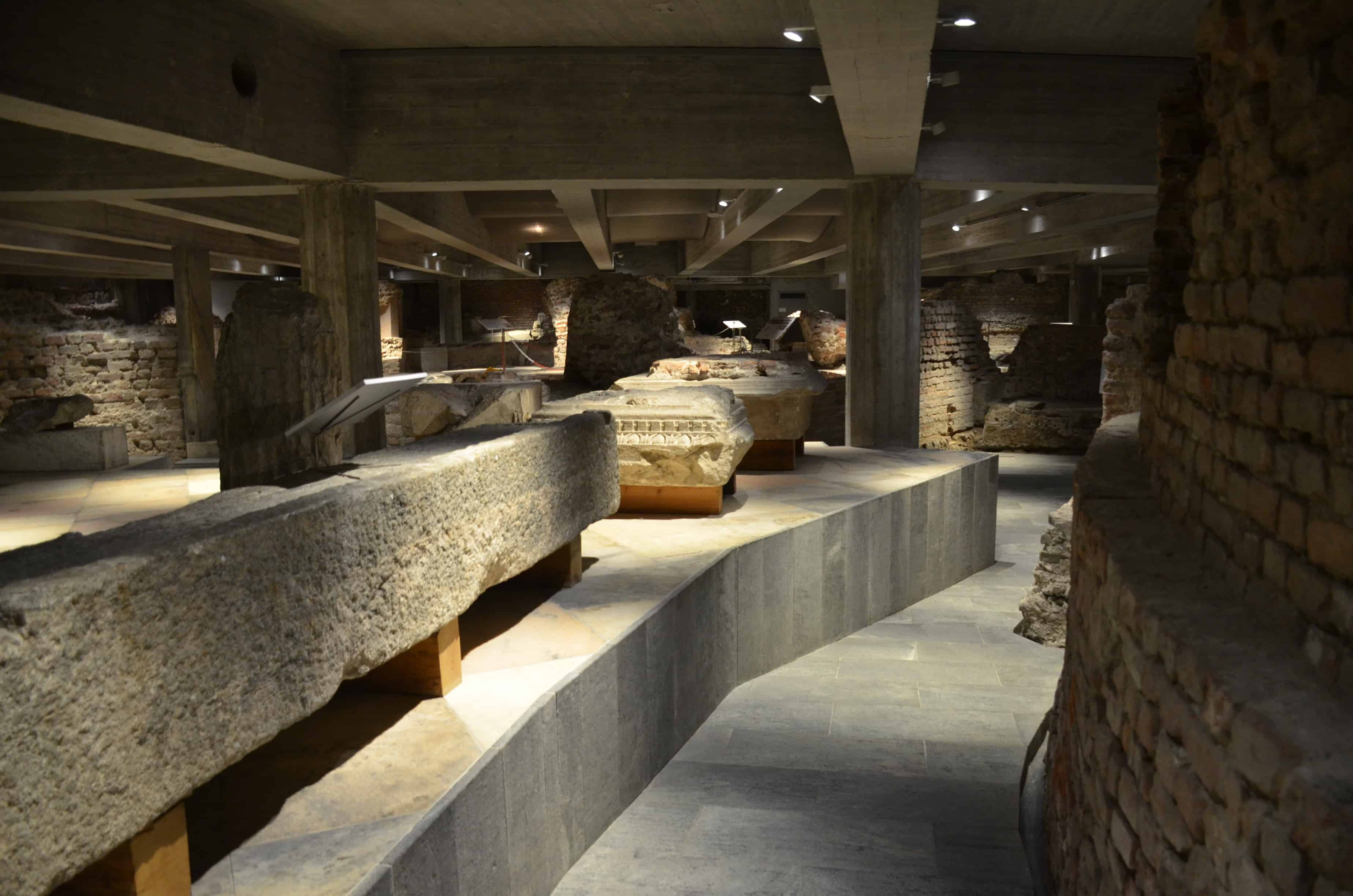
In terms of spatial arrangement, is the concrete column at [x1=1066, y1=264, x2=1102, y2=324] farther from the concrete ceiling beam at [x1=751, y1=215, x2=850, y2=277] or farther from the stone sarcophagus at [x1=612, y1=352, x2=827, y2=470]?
the stone sarcophagus at [x1=612, y1=352, x2=827, y2=470]

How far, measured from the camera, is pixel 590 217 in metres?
12.7

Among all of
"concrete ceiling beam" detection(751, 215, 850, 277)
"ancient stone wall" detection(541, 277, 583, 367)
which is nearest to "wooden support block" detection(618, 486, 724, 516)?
"concrete ceiling beam" detection(751, 215, 850, 277)

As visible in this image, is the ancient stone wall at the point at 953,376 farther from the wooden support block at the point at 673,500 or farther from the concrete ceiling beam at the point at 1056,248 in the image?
the wooden support block at the point at 673,500

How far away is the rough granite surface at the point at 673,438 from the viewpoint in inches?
249

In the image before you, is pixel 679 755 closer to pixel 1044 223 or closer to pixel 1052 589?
pixel 1052 589

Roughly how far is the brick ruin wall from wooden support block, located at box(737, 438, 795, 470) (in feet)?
17.8

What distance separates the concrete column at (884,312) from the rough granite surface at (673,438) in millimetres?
3584

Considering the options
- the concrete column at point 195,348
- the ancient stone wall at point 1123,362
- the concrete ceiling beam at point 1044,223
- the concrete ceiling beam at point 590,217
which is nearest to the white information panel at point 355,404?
the concrete ceiling beam at point 590,217

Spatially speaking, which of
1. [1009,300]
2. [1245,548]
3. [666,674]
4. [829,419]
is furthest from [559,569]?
[1009,300]

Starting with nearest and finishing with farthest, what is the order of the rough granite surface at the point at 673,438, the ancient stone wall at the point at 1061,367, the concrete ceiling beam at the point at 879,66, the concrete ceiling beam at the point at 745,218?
1. the concrete ceiling beam at the point at 879,66
2. the rough granite surface at the point at 673,438
3. the concrete ceiling beam at the point at 745,218
4. the ancient stone wall at the point at 1061,367

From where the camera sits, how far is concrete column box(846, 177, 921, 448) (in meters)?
9.61

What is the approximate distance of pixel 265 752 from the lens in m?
3.16

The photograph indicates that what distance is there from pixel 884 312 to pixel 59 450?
7302 millimetres

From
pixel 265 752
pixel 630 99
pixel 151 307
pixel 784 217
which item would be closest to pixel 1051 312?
pixel 784 217
